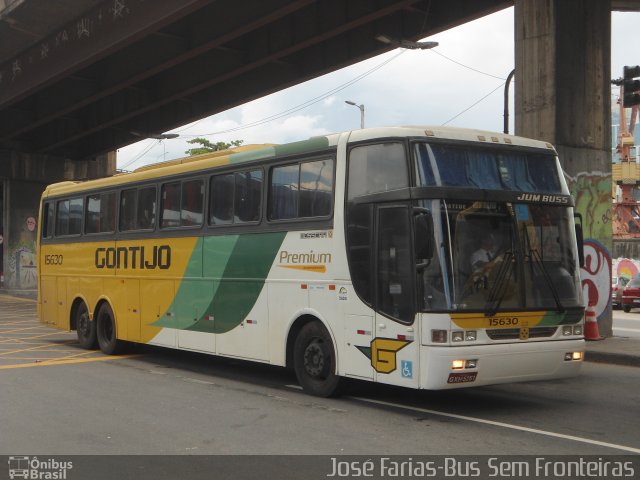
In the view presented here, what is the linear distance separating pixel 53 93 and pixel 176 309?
19901mm

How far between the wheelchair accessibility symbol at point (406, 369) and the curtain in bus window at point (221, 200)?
13.2 feet

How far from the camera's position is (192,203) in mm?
12477

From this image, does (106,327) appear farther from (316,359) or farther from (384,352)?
(384,352)

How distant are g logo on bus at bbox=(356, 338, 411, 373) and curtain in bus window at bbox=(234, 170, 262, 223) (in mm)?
2936

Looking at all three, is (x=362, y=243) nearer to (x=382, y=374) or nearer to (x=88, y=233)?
(x=382, y=374)

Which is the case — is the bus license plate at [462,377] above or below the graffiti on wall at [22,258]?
below

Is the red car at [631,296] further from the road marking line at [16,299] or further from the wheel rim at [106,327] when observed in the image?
the road marking line at [16,299]

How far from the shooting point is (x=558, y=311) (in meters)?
9.00

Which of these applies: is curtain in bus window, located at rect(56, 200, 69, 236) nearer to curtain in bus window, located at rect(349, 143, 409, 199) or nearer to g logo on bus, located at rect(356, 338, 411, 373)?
curtain in bus window, located at rect(349, 143, 409, 199)

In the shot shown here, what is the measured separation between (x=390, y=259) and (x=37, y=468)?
4.19 metres

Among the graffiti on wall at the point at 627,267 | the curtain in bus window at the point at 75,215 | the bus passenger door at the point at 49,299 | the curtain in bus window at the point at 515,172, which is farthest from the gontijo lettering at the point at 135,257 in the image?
the graffiti on wall at the point at 627,267

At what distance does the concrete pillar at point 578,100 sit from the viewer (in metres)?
15.1

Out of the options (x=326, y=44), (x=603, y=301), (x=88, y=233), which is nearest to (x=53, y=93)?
(x=326, y=44)

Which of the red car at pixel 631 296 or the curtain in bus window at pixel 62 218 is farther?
A: the red car at pixel 631 296
